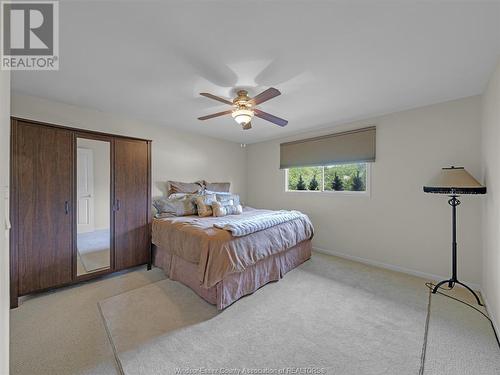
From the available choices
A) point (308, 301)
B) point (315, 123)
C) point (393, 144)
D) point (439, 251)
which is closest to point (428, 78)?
point (393, 144)

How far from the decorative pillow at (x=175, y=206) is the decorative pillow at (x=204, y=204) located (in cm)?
14

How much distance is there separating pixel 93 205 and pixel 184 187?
1.39 meters

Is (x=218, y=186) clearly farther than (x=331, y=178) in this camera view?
Yes

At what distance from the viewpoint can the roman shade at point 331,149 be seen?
3307 millimetres

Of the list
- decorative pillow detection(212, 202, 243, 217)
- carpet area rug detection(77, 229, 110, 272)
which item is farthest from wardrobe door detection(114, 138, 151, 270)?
decorative pillow detection(212, 202, 243, 217)

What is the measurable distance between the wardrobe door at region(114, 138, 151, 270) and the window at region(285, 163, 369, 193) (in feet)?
8.92

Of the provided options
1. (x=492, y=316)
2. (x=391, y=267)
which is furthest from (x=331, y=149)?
(x=492, y=316)

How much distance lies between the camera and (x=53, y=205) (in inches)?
94.2

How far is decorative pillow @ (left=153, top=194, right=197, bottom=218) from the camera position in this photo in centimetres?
332

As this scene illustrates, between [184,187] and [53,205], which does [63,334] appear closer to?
[53,205]

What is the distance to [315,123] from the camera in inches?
142

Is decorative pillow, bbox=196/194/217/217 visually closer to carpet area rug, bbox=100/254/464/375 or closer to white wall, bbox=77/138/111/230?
carpet area rug, bbox=100/254/464/375

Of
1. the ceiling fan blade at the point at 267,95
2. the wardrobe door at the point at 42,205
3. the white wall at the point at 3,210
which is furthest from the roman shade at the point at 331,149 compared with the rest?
the white wall at the point at 3,210

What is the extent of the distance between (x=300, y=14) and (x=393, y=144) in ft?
8.25
